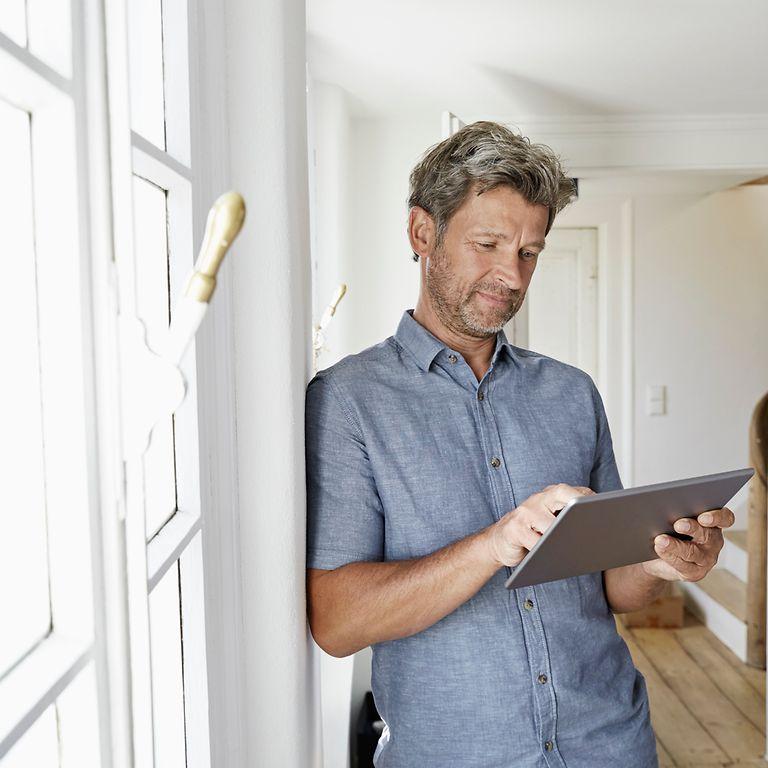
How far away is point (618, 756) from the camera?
121 cm

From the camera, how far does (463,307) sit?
130 cm

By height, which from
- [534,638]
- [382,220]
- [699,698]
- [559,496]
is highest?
[382,220]

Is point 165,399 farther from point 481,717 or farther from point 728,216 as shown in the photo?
point 728,216

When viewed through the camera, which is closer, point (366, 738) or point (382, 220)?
point (366, 738)

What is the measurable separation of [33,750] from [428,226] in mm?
1044

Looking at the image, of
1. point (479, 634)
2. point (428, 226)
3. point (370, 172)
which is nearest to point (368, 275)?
point (370, 172)

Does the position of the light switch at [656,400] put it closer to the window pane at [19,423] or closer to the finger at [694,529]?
the finger at [694,529]

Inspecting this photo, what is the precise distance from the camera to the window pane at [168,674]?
2.59 feet

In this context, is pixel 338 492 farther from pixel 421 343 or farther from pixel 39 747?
pixel 39 747

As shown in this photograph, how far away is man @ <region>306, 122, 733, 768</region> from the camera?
3.74 feet

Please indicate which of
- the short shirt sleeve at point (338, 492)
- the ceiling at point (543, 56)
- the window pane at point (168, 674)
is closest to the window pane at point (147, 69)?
the window pane at point (168, 674)

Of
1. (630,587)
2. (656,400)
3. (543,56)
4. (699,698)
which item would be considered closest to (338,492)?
(630,587)

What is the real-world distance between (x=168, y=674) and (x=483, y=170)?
2.76 ft

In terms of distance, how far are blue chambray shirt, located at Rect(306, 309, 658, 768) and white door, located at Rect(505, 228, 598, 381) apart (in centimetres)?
404
